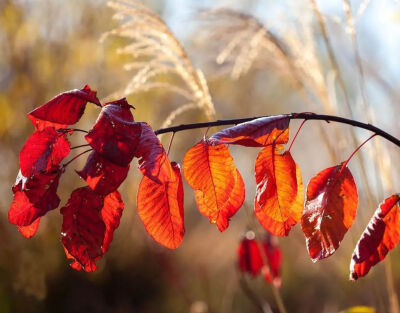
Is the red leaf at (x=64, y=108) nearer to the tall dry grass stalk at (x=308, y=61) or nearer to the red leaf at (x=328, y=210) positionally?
the red leaf at (x=328, y=210)

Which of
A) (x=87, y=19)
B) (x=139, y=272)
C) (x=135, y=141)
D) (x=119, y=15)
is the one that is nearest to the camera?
(x=135, y=141)

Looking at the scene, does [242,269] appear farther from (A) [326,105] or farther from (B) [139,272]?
(B) [139,272]

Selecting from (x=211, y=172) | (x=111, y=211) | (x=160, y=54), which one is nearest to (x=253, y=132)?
(x=211, y=172)

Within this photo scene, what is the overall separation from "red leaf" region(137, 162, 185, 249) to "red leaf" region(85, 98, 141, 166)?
92 mm

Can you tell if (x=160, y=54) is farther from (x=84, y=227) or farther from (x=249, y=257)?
(x=84, y=227)

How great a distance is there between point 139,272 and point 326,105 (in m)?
2.40

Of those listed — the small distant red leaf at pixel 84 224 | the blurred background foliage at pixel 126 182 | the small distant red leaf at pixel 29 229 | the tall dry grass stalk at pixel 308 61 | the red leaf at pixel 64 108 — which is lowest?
the blurred background foliage at pixel 126 182

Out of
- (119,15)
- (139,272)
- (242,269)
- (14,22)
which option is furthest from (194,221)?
(119,15)

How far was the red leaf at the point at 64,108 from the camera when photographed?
2.50 feet

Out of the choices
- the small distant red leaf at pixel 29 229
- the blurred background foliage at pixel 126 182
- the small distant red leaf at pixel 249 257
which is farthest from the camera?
the blurred background foliage at pixel 126 182

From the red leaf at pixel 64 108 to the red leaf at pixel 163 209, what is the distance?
0.39 feet

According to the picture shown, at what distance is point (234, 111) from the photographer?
422 centimetres

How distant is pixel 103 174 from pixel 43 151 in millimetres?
95

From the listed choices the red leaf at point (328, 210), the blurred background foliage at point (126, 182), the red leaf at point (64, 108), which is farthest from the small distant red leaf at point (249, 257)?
the red leaf at point (64, 108)
